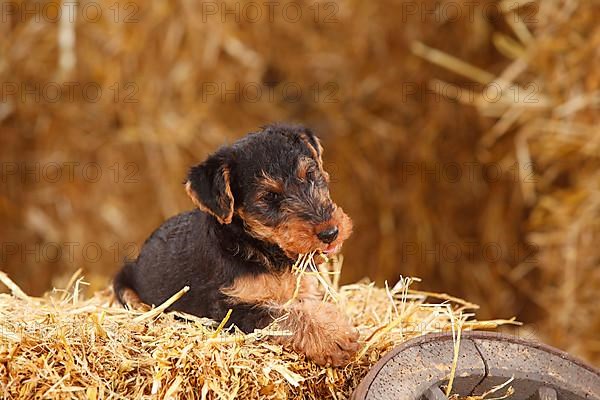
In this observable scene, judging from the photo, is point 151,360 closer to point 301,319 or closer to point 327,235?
point 301,319

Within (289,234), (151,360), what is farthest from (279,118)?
(151,360)

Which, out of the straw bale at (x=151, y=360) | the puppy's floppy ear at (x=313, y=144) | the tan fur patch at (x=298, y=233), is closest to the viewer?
the straw bale at (x=151, y=360)

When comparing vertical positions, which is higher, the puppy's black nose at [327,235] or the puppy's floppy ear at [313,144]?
the puppy's floppy ear at [313,144]

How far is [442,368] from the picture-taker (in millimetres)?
3281

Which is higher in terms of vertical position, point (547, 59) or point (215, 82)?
point (547, 59)

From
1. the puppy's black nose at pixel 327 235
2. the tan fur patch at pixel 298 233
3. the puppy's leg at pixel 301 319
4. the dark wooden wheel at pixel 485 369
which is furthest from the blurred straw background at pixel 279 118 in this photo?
the puppy's black nose at pixel 327 235

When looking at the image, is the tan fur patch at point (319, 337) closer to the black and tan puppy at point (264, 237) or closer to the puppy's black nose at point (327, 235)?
the black and tan puppy at point (264, 237)

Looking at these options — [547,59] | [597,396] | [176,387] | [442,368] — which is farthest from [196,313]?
[547,59]

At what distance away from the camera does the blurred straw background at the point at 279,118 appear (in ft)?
24.2

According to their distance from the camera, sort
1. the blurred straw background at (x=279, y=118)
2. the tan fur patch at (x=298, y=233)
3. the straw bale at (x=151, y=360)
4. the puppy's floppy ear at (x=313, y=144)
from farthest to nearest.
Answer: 1. the blurred straw background at (x=279, y=118)
2. the puppy's floppy ear at (x=313, y=144)
3. the tan fur patch at (x=298, y=233)
4. the straw bale at (x=151, y=360)

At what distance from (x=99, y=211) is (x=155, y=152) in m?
0.77

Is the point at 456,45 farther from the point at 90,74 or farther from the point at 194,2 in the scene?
the point at 90,74

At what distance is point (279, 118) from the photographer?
8016 millimetres

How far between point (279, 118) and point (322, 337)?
4.82m
